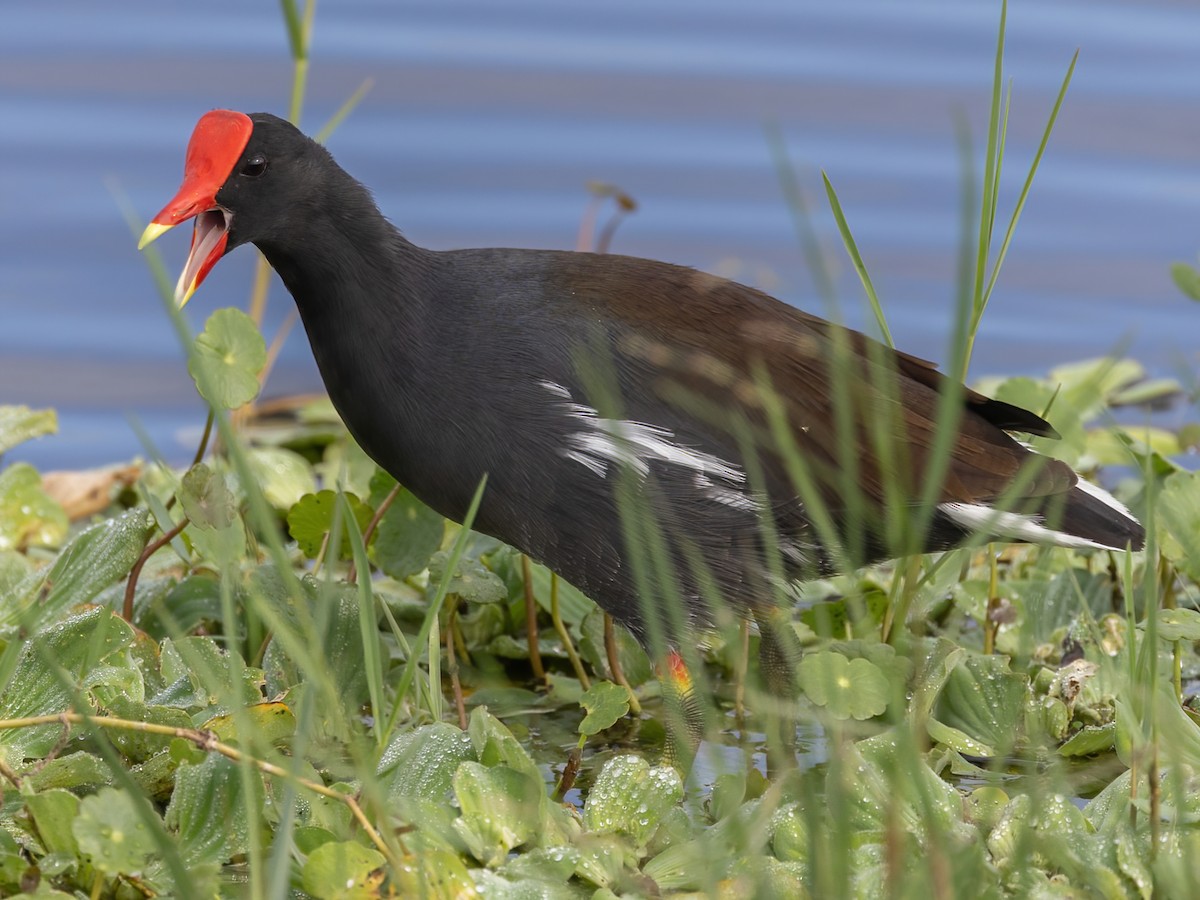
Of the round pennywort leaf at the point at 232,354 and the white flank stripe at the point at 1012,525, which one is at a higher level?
the round pennywort leaf at the point at 232,354

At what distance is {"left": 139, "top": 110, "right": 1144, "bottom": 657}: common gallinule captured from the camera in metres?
2.60

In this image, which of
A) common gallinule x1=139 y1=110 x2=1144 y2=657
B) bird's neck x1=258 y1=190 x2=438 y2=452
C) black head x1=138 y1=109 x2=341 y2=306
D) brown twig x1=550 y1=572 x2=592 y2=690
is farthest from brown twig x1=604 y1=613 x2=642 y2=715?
black head x1=138 y1=109 x2=341 y2=306

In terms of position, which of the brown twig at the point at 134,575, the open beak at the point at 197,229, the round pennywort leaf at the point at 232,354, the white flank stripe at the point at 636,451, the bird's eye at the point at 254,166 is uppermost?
the bird's eye at the point at 254,166

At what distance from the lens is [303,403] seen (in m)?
4.50

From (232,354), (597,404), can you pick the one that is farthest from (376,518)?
(597,404)

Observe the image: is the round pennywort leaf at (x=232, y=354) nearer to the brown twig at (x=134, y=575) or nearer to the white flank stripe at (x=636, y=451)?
the brown twig at (x=134, y=575)

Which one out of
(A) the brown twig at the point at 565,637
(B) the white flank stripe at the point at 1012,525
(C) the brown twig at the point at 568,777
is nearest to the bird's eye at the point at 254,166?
(A) the brown twig at the point at 565,637

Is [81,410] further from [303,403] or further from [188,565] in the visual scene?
[188,565]

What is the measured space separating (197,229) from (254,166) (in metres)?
0.13

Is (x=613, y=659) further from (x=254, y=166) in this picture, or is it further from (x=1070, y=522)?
(x=254, y=166)

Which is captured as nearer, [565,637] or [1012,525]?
[1012,525]

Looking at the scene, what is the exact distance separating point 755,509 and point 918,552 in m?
0.25

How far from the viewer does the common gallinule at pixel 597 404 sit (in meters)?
2.60

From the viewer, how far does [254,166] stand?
267 centimetres
